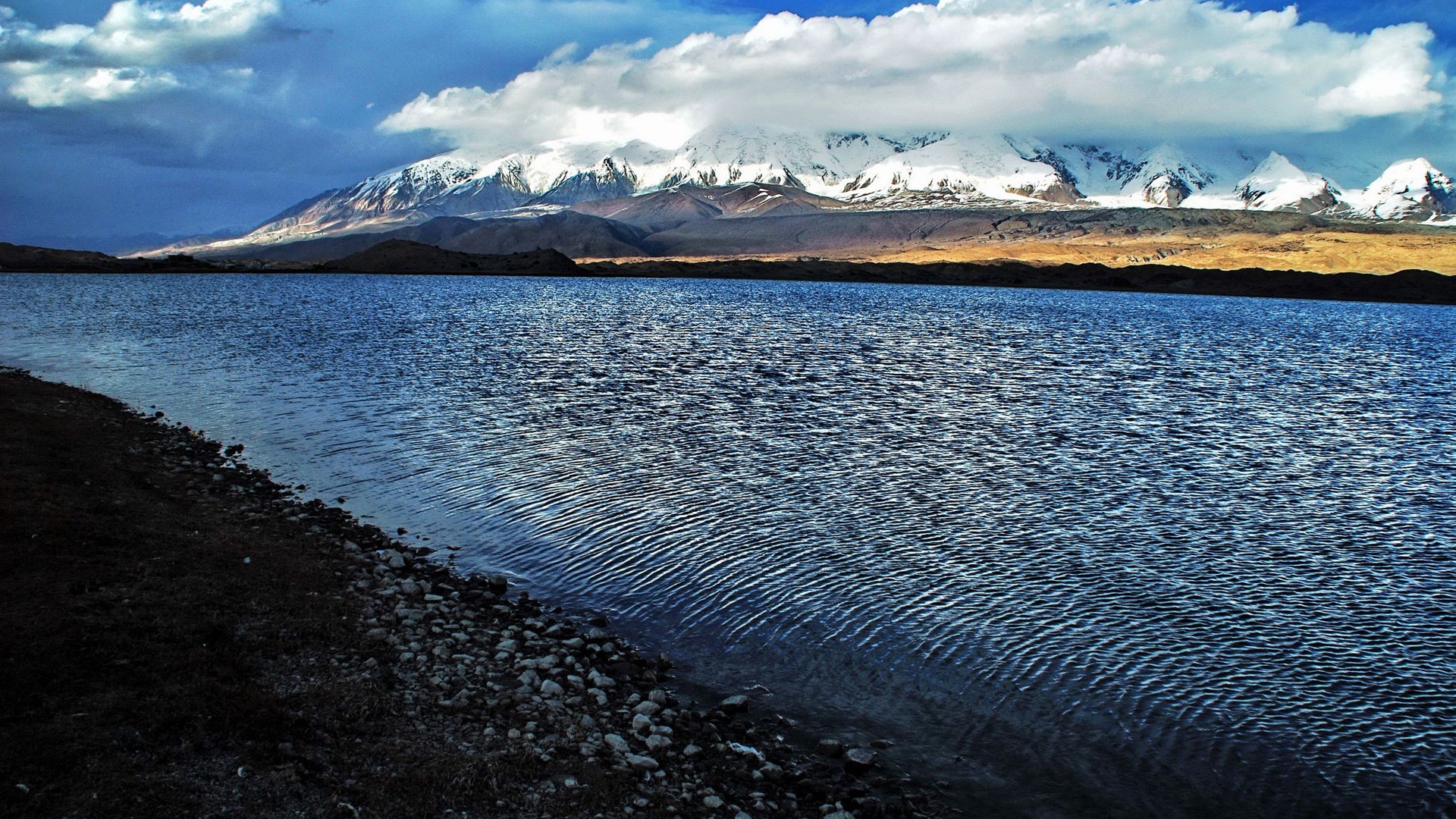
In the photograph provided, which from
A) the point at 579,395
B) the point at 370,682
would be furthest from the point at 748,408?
the point at 370,682

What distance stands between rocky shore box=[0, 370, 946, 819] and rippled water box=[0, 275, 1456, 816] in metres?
1.72

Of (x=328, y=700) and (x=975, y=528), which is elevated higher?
(x=328, y=700)

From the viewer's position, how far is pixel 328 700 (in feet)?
38.8

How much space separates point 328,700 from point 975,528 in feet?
51.8

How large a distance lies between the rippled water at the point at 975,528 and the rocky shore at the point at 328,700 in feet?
5.64

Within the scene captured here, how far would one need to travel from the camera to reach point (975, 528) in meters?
22.7

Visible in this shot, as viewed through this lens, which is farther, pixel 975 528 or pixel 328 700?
pixel 975 528

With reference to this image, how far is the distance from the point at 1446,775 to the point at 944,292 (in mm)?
167084

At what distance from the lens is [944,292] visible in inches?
6865

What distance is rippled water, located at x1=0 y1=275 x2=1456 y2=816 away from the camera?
44.1ft

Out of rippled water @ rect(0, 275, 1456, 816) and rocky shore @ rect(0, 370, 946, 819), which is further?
rippled water @ rect(0, 275, 1456, 816)

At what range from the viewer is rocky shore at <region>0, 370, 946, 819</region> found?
981 cm

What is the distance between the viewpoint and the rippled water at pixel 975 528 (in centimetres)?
1343

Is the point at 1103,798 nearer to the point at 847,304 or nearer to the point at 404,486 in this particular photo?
the point at 404,486
